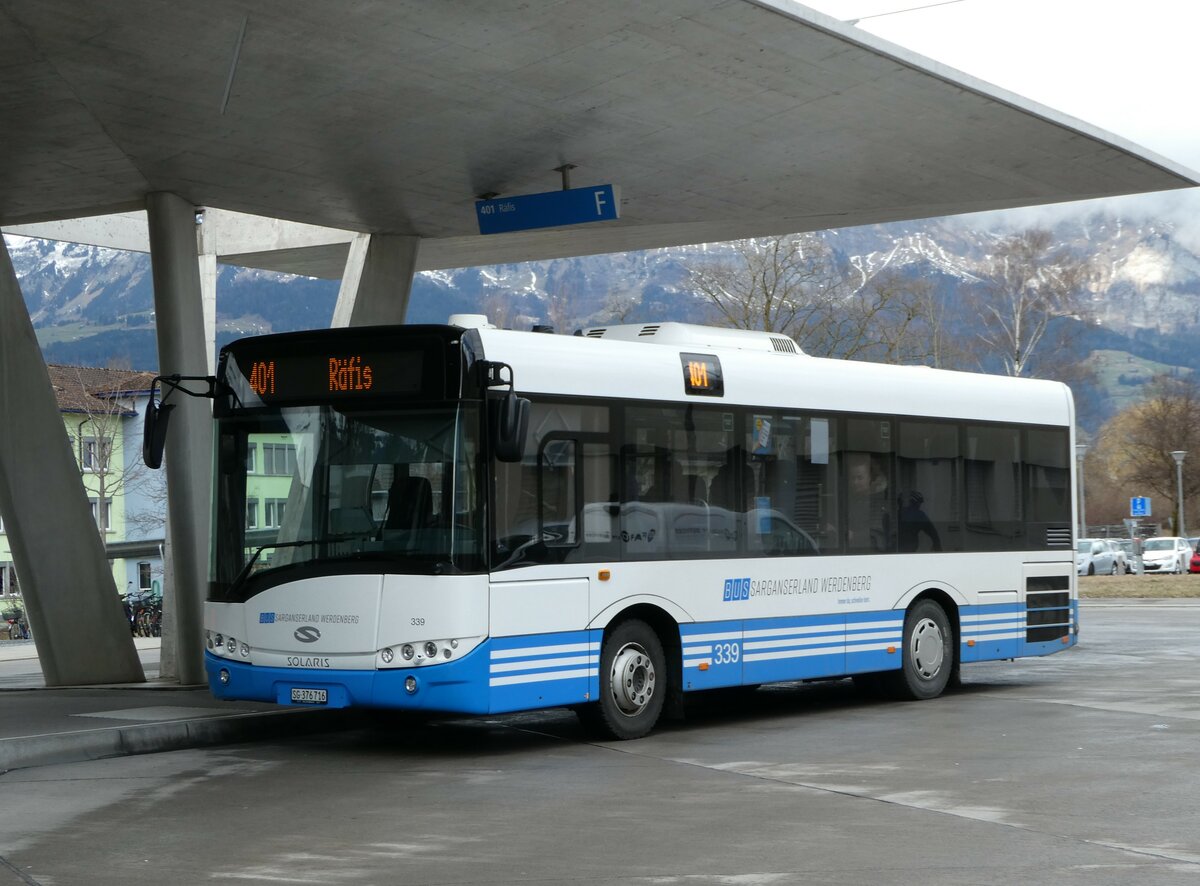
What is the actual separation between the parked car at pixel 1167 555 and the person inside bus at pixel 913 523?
1879 inches

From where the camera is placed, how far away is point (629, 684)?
12570mm

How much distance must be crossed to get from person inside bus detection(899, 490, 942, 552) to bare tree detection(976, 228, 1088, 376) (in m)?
42.5

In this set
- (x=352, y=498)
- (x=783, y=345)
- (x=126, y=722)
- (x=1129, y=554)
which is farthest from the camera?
(x=1129, y=554)

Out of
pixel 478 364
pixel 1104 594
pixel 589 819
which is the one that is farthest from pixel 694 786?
pixel 1104 594

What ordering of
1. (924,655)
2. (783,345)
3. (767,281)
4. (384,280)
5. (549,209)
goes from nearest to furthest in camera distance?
(783,345) < (924,655) < (549,209) < (384,280) < (767,281)

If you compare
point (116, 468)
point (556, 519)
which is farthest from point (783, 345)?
point (116, 468)

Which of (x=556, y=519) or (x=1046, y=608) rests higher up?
(x=556, y=519)

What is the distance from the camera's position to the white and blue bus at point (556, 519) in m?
11.4

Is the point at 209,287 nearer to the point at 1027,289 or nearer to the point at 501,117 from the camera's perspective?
the point at 501,117

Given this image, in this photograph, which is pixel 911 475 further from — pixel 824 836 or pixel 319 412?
pixel 824 836

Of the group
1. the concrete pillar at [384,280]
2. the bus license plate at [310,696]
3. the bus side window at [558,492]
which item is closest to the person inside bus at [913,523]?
the bus side window at [558,492]

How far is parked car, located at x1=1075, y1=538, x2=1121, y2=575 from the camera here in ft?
193

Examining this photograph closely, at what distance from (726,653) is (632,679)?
3.52 ft

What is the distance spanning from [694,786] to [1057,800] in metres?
2.14
